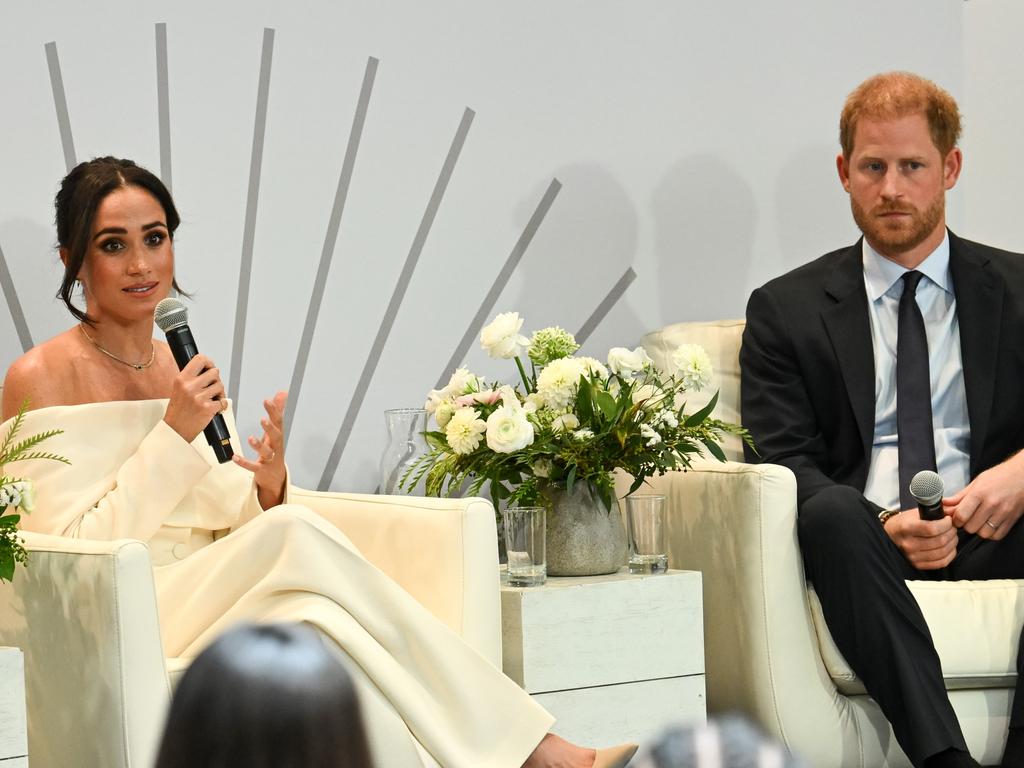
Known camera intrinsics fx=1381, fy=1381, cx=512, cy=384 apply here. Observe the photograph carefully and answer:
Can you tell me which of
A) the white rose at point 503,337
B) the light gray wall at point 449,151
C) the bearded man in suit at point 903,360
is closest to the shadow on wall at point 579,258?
the light gray wall at point 449,151

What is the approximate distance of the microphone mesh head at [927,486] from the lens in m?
2.60

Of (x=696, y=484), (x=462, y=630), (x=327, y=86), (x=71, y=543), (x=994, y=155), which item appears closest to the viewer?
(x=71, y=543)

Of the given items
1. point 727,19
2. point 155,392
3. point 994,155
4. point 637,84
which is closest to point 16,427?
point 155,392

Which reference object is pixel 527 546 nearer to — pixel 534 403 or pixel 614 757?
pixel 534 403

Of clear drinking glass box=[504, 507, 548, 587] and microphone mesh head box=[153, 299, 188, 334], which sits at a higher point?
microphone mesh head box=[153, 299, 188, 334]

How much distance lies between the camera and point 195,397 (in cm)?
242

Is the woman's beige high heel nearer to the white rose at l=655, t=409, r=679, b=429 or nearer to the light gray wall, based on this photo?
the white rose at l=655, t=409, r=679, b=429

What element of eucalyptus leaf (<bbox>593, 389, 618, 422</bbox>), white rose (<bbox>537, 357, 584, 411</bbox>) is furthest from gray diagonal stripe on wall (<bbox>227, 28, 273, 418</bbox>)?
eucalyptus leaf (<bbox>593, 389, 618, 422</bbox>)

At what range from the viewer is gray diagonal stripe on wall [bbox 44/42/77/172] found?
2.98 m

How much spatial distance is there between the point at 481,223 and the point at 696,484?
1002mm

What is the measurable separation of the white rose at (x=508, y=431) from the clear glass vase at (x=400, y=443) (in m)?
0.63

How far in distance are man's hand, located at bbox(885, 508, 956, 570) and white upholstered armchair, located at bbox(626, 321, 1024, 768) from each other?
0.06m

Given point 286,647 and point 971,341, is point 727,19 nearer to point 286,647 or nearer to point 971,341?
point 971,341

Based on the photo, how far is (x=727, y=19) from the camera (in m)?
3.87
